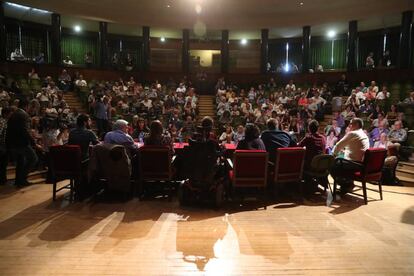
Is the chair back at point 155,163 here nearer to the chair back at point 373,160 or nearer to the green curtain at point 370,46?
the chair back at point 373,160

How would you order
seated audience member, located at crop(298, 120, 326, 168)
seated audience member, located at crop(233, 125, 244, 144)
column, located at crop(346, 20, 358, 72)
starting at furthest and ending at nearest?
column, located at crop(346, 20, 358, 72), seated audience member, located at crop(233, 125, 244, 144), seated audience member, located at crop(298, 120, 326, 168)

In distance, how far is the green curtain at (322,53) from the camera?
16639 millimetres

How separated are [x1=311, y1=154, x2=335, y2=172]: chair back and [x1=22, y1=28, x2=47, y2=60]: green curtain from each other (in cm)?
1500

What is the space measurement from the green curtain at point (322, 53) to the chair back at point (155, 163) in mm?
14547

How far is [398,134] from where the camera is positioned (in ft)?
24.0

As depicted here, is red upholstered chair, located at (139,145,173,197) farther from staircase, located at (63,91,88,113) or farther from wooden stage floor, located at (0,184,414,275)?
staircase, located at (63,91,88,113)

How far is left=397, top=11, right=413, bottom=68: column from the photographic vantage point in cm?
1190

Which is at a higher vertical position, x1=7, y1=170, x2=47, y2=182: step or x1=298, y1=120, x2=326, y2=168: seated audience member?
x1=298, y1=120, x2=326, y2=168: seated audience member

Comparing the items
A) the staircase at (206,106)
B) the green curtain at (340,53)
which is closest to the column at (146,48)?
the staircase at (206,106)

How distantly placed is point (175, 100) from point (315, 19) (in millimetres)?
6663

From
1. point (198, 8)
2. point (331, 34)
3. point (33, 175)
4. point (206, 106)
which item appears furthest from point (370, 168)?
point (331, 34)

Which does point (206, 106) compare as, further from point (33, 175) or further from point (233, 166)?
point (233, 166)

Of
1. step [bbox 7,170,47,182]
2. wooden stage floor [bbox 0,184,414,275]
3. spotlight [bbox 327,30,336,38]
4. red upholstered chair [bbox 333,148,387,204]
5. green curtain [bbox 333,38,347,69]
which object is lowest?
wooden stage floor [bbox 0,184,414,275]

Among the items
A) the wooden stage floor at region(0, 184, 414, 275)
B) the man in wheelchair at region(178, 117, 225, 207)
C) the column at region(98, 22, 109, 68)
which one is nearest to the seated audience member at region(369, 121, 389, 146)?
the wooden stage floor at region(0, 184, 414, 275)
